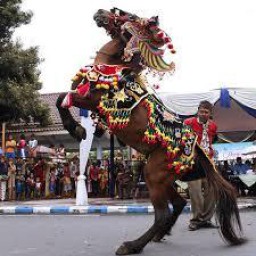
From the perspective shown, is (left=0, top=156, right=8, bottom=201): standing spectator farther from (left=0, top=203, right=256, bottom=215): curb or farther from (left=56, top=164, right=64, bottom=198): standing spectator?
(left=0, top=203, right=256, bottom=215): curb

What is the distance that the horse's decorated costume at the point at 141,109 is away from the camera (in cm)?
545

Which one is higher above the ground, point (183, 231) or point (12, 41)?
point (12, 41)

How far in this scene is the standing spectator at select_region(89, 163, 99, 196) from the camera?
1658 centimetres

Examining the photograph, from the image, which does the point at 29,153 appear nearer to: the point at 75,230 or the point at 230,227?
the point at 75,230

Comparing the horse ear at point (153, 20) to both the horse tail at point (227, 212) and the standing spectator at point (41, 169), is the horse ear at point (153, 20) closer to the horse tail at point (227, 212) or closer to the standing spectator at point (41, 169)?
the horse tail at point (227, 212)

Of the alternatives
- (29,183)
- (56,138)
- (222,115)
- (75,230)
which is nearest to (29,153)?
(29,183)

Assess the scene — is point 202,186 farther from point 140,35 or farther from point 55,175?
point 55,175

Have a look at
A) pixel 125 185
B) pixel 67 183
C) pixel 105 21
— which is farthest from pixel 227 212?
pixel 67 183

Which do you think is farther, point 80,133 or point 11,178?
point 11,178

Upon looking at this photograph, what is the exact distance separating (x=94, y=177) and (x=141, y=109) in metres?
11.3

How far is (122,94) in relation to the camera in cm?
550

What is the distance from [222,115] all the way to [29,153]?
21.4 ft

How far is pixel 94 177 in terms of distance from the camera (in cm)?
1662

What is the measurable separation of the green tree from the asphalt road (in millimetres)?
13716
